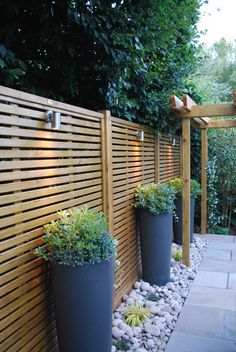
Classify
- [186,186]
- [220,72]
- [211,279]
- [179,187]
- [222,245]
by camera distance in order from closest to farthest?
[211,279], [186,186], [179,187], [222,245], [220,72]

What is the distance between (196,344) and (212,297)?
3.46 ft

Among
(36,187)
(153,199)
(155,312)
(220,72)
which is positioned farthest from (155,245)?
(220,72)

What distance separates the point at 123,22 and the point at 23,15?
832 millimetres

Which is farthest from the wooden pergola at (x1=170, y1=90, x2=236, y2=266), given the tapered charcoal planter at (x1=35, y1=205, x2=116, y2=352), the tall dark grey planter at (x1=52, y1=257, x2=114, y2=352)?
the tall dark grey planter at (x1=52, y1=257, x2=114, y2=352)

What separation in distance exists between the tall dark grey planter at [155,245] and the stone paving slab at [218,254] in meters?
1.47

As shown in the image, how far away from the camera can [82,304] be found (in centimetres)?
216

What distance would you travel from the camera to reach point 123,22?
292 centimetres

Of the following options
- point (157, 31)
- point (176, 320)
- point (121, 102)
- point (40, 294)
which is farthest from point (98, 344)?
point (157, 31)

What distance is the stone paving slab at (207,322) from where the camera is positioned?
2977 millimetres

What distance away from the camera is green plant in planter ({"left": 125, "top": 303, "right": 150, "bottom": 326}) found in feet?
10.2

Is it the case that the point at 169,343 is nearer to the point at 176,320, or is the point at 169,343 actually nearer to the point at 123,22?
the point at 176,320

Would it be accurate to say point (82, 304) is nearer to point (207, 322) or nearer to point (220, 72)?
point (207, 322)

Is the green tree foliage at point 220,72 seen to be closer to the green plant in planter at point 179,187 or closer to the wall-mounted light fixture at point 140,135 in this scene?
the green plant in planter at point 179,187

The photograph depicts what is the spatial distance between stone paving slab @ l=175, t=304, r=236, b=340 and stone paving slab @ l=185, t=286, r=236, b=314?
10 cm
